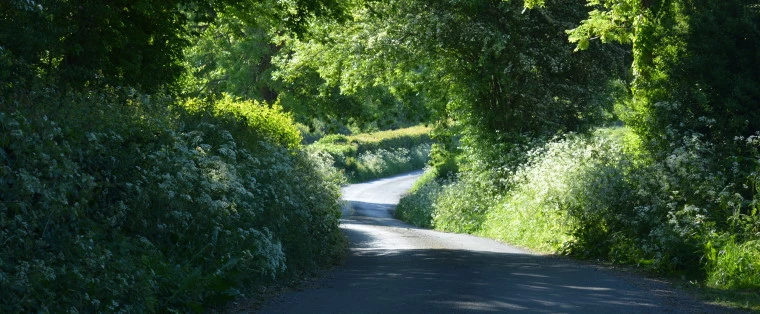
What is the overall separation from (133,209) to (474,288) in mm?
4791

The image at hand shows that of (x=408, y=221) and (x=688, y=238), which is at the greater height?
(x=688, y=238)

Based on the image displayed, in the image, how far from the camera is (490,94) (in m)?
31.0

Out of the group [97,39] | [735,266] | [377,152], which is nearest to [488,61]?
[735,266]

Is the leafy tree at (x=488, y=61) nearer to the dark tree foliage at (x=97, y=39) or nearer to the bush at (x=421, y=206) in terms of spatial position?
the bush at (x=421, y=206)

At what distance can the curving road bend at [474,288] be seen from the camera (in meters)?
11.0

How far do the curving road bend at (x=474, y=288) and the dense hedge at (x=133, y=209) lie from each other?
3.25 feet

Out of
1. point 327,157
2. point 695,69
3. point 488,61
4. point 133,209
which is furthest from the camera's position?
point 488,61

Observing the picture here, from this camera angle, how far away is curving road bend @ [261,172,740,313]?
11.0 metres

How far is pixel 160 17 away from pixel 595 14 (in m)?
10.4

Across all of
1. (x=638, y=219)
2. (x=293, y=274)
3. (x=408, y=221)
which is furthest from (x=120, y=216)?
(x=408, y=221)

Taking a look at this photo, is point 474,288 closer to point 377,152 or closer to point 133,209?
point 133,209

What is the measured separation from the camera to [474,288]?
1256 centimetres

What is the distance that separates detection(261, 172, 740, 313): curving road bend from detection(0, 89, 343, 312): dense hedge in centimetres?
99

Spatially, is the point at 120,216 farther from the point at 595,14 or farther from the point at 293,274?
the point at 595,14
